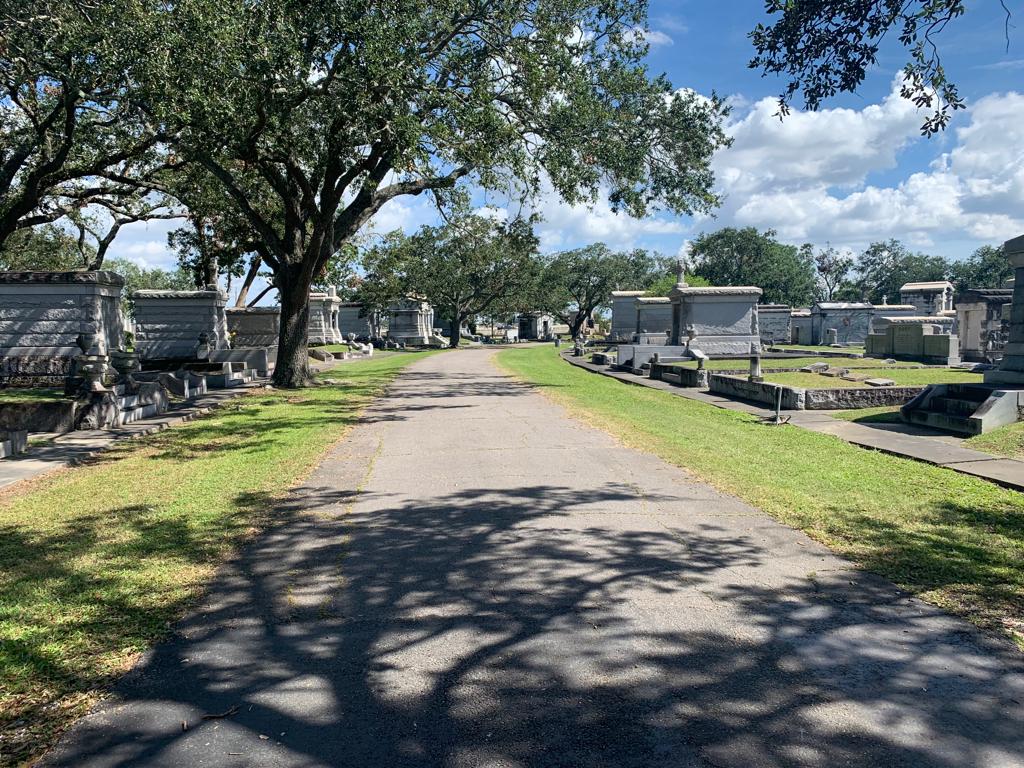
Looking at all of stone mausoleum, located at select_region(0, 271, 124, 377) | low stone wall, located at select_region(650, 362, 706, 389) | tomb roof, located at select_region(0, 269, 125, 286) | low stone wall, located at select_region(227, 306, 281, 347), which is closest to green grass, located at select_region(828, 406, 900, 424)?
low stone wall, located at select_region(650, 362, 706, 389)

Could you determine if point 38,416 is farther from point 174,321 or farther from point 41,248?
point 41,248

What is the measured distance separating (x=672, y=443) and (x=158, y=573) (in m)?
6.99

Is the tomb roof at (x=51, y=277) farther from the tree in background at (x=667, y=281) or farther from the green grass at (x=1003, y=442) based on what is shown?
the tree in background at (x=667, y=281)

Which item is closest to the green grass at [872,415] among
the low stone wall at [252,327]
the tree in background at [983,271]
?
the low stone wall at [252,327]

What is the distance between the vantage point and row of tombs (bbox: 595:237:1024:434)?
453 inches

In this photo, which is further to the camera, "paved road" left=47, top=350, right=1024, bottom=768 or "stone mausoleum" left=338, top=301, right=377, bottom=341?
"stone mausoleum" left=338, top=301, right=377, bottom=341

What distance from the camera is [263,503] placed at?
6.54 meters

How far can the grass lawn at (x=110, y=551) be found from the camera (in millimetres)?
3188

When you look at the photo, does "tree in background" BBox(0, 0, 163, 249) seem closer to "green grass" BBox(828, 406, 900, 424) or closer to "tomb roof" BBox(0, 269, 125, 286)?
"tomb roof" BBox(0, 269, 125, 286)

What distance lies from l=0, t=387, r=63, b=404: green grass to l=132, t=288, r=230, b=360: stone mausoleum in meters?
6.70

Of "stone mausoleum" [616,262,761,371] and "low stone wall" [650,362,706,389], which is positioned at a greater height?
"stone mausoleum" [616,262,761,371]

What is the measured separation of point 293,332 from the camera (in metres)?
18.5

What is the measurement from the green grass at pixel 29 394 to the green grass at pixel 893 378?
1735 cm

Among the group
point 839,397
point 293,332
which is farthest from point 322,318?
Answer: point 839,397
